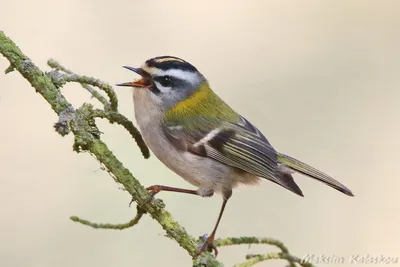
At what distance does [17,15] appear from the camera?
2154 millimetres

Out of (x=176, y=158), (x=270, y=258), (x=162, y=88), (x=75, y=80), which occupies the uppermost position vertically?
(x=162, y=88)

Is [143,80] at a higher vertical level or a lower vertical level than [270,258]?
higher

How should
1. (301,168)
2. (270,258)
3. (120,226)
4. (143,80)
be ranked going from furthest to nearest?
(301,168)
(143,80)
(120,226)
(270,258)

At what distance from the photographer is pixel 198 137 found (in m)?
1.39

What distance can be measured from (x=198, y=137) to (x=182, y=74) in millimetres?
133

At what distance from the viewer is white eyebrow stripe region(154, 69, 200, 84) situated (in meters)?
1.30

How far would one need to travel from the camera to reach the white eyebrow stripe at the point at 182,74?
130cm

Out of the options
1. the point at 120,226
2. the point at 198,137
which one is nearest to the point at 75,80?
the point at 120,226

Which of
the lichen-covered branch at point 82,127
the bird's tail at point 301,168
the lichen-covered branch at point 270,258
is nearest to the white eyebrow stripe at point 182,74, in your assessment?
the bird's tail at point 301,168

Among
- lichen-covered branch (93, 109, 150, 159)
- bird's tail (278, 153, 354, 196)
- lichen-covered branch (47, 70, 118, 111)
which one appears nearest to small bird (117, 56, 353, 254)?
bird's tail (278, 153, 354, 196)

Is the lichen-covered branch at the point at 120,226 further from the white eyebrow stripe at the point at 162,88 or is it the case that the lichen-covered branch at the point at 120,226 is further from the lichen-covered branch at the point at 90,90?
the white eyebrow stripe at the point at 162,88

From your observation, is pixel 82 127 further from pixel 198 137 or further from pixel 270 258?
pixel 198 137

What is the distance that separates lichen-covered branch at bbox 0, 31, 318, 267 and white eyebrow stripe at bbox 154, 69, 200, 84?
45cm

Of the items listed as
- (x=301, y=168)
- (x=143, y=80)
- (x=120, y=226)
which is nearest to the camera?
(x=120, y=226)
